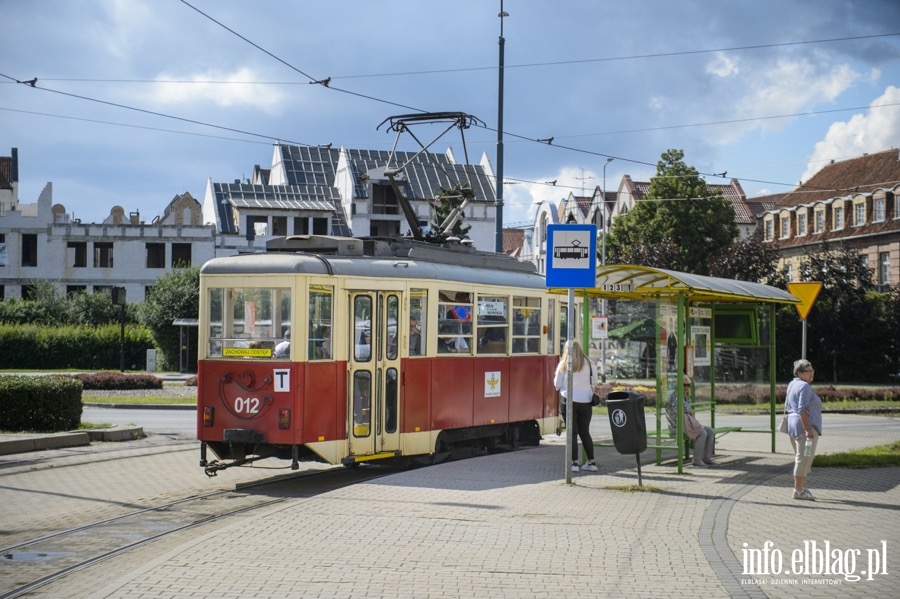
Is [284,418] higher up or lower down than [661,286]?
lower down

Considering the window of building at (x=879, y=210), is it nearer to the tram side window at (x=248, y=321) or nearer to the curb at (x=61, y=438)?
the curb at (x=61, y=438)

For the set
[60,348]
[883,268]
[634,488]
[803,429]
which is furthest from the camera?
[883,268]

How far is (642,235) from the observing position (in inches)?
2566

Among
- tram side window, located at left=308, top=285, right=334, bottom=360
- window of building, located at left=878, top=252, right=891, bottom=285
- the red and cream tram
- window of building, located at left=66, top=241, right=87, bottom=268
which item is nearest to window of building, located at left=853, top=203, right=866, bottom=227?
A: window of building, located at left=878, top=252, right=891, bottom=285

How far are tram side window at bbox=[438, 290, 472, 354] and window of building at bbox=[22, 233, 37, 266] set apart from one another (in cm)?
5662

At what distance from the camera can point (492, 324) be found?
17.4m

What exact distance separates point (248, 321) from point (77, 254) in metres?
57.1

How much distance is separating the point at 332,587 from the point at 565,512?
4.09 metres

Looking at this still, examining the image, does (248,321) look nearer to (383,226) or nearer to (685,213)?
(685,213)

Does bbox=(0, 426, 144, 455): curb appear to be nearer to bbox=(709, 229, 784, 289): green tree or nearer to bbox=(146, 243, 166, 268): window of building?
bbox=(709, 229, 784, 289): green tree

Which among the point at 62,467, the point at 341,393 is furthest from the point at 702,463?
the point at 62,467

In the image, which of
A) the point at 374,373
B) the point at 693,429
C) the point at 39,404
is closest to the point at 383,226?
the point at 39,404

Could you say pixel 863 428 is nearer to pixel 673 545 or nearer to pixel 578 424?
pixel 578 424

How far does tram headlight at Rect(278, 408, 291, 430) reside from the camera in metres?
13.7
